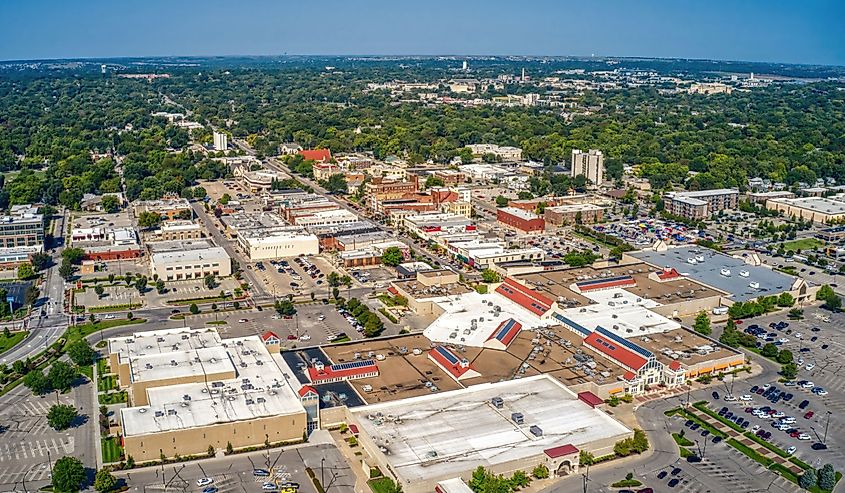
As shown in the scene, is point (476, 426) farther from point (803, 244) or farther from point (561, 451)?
point (803, 244)

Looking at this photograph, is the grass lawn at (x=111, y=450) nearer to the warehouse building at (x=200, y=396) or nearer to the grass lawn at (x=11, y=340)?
the warehouse building at (x=200, y=396)

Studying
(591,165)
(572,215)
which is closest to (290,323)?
(572,215)

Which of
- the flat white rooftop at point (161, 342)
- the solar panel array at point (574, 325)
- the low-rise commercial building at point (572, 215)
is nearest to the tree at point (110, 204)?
the flat white rooftop at point (161, 342)

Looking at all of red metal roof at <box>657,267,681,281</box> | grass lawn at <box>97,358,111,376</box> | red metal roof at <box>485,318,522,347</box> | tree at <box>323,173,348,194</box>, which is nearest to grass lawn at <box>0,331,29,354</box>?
grass lawn at <box>97,358,111,376</box>

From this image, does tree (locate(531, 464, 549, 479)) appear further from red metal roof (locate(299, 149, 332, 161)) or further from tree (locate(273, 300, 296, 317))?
red metal roof (locate(299, 149, 332, 161))

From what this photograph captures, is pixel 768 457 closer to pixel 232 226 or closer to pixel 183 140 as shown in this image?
pixel 232 226

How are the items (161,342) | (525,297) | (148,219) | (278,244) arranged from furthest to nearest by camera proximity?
(148,219) → (278,244) → (525,297) → (161,342)
